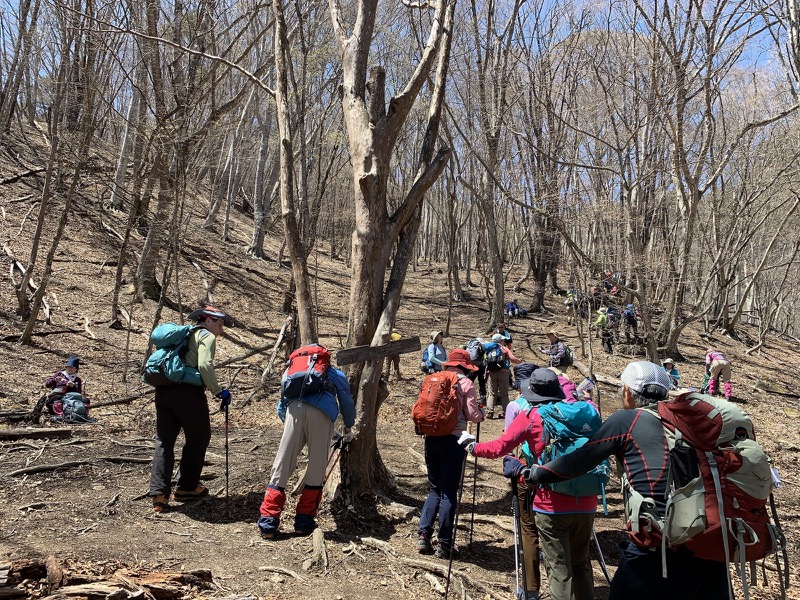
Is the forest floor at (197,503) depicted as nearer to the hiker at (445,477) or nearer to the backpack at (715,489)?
the hiker at (445,477)

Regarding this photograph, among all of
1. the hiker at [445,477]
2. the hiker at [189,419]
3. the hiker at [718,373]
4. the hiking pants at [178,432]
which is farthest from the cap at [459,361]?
the hiker at [718,373]

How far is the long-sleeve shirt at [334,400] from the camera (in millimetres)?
5117

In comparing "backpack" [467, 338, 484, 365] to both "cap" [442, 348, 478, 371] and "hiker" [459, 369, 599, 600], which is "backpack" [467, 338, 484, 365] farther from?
"hiker" [459, 369, 599, 600]

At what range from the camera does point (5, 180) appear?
17062 mm

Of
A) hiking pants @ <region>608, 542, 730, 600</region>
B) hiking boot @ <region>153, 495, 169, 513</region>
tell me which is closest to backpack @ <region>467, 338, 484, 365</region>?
hiking boot @ <region>153, 495, 169, 513</region>

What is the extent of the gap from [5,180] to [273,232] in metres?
15.1

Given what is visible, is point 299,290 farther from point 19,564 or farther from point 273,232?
point 273,232

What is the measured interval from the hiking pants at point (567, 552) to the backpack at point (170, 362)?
128 inches

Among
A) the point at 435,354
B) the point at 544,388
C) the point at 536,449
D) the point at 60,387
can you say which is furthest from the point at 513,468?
the point at 60,387

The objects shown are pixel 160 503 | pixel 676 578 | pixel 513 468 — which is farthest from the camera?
pixel 160 503

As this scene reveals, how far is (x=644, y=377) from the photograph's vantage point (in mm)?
3312

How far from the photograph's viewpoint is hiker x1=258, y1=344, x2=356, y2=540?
5.01m

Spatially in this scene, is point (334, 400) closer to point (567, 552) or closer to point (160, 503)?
point (160, 503)

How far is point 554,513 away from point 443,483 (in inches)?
56.0
